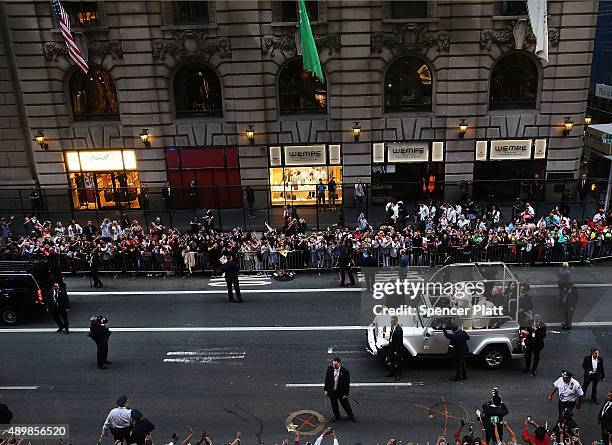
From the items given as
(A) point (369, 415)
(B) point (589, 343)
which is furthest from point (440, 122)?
(A) point (369, 415)

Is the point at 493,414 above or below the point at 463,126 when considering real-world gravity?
below

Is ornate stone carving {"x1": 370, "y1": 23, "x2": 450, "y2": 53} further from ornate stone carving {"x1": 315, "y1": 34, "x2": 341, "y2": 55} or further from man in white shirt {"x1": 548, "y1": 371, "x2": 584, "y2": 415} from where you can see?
man in white shirt {"x1": 548, "y1": 371, "x2": 584, "y2": 415}

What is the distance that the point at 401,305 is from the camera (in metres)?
15.4

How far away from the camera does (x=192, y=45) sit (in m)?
27.3

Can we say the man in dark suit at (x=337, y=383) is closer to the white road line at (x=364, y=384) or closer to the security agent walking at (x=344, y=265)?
the white road line at (x=364, y=384)

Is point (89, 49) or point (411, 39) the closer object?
point (411, 39)

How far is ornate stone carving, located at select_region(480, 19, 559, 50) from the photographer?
26.4m

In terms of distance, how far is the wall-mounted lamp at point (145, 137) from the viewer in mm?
28209

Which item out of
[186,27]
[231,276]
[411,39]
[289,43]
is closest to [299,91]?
[289,43]

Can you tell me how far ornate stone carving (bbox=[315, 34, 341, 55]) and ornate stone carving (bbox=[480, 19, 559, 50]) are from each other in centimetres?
680

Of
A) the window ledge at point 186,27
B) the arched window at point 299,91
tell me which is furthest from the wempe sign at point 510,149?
the window ledge at point 186,27

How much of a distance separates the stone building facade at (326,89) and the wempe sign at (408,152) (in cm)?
7

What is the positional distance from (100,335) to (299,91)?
17.4 metres

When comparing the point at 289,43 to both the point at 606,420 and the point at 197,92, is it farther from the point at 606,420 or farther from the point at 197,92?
the point at 606,420
